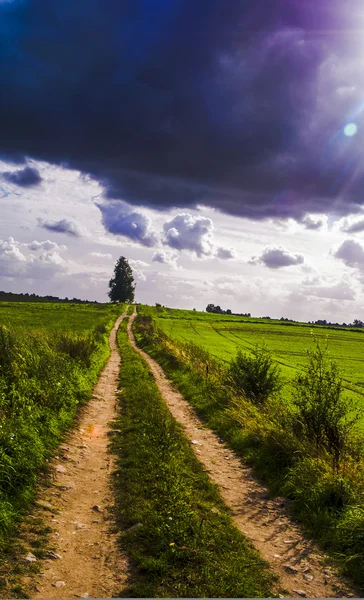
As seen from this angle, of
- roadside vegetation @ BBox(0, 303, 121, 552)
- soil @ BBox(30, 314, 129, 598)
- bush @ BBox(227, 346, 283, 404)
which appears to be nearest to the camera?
soil @ BBox(30, 314, 129, 598)

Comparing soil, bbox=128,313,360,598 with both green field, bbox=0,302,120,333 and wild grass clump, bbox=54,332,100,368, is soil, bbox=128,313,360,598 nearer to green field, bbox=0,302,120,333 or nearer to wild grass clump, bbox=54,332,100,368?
wild grass clump, bbox=54,332,100,368

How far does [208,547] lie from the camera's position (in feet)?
19.9

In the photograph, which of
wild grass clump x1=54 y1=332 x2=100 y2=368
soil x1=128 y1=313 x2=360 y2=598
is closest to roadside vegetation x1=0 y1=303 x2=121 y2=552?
wild grass clump x1=54 y1=332 x2=100 y2=368

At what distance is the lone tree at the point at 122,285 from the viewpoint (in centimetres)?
13162

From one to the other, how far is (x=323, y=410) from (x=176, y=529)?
580 cm

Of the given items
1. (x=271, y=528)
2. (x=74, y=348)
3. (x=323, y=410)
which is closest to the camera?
(x=271, y=528)

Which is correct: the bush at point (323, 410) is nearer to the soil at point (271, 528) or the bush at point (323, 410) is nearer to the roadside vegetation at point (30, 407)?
the soil at point (271, 528)

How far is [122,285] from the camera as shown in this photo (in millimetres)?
131750

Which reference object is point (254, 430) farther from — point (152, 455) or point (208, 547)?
point (208, 547)

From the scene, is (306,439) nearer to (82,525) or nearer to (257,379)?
(82,525)

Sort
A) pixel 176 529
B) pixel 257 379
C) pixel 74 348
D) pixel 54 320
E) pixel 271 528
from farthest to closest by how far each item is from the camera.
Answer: pixel 54 320, pixel 74 348, pixel 257 379, pixel 271 528, pixel 176 529

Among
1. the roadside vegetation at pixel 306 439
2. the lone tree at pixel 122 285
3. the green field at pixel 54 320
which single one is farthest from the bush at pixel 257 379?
the lone tree at pixel 122 285

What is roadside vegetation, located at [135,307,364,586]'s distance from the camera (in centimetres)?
705

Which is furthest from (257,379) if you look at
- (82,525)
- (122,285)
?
(122,285)
